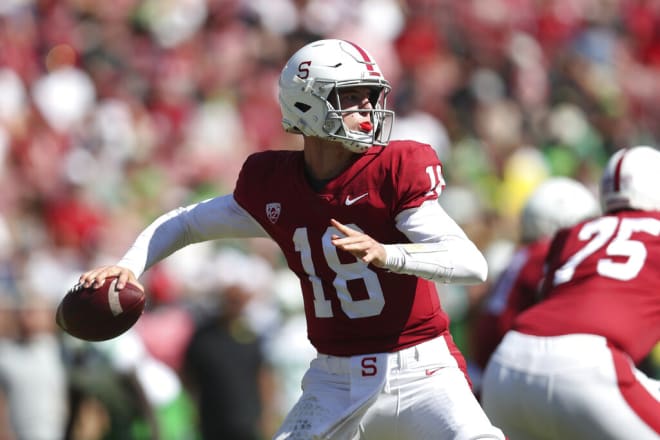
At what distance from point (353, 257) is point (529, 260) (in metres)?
1.85

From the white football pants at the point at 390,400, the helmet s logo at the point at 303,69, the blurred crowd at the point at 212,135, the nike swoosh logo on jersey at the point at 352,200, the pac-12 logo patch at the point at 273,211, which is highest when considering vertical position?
the helmet s logo at the point at 303,69

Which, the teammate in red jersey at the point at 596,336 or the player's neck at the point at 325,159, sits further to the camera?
the teammate in red jersey at the point at 596,336

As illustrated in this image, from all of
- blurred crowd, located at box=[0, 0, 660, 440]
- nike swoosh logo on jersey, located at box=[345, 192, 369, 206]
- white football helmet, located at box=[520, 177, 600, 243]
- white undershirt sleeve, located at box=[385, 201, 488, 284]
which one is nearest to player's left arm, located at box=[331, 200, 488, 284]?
white undershirt sleeve, located at box=[385, 201, 488, 284]

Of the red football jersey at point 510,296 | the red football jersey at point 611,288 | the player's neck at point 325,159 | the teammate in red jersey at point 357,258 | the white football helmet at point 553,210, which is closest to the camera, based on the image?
the teammate in red jersey at point 357,258

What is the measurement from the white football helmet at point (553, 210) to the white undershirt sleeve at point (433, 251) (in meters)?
2.27

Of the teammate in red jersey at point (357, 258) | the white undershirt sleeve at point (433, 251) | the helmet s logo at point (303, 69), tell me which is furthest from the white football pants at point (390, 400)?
the helmet s logo at point (303, 69)

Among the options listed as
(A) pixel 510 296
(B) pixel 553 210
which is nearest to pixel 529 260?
(A) pixel 510 296

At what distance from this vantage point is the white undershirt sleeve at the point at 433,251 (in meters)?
3.79

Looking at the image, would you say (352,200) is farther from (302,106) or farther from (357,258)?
(302,106)

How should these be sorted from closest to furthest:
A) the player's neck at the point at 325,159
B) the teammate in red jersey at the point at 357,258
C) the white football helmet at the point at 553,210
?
the teammate in red jersey at the point at 357,258
the player's neck at the point at 325,159
the white football helmet at the point at 553,210

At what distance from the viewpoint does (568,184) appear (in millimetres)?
6383

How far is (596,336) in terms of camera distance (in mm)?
4691

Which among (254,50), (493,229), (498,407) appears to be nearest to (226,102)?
(254,50)

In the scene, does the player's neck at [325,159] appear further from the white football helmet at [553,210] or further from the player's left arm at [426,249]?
the white football helmet at [553,210]
